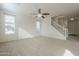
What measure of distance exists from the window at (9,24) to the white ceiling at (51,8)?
0.13m

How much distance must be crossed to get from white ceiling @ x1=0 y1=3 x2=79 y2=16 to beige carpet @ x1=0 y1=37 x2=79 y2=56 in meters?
0.44

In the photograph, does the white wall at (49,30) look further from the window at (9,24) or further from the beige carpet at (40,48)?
the window at (9,24)

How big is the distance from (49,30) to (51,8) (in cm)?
35

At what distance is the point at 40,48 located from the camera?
5.39 feet

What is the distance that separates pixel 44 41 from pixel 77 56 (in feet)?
1.85

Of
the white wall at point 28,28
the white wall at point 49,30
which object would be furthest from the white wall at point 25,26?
the white wall at point 49,30

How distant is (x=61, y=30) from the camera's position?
5.52 feet

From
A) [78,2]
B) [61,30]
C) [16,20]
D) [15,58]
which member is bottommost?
[15,58]

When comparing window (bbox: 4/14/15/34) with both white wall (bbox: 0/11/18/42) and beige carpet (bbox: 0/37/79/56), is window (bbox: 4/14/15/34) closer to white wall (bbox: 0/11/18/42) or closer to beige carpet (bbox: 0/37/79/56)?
white wall (bbox: 0/11/18/42)

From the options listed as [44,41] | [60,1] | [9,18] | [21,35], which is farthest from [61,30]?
[9,18]

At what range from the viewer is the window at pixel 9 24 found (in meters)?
1.62

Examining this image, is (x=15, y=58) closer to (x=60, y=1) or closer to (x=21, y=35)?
(x=21, y=35)

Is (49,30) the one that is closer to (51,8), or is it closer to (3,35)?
(51,8)

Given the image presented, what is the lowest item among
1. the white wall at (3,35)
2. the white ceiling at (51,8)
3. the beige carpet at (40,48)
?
the beige carpet at (40,48)
